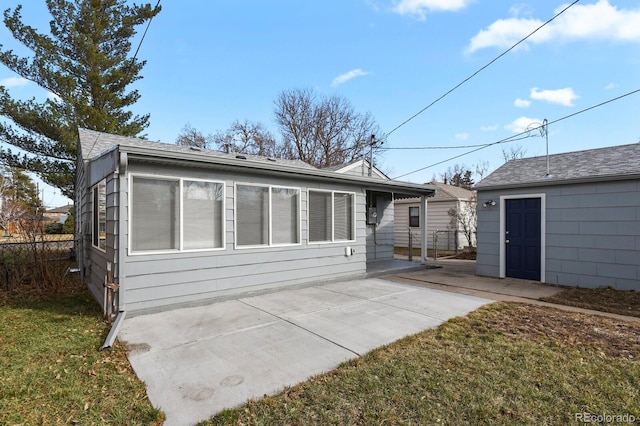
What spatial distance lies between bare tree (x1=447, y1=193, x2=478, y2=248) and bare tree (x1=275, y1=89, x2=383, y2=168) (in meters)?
8.74

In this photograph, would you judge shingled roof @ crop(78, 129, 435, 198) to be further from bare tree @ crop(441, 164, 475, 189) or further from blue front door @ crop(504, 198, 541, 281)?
bare tree @ crop(441, 164, 475, 189)

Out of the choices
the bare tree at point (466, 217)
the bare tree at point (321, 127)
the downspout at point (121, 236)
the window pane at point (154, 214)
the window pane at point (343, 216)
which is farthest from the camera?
the bare tree at point (321, 127)

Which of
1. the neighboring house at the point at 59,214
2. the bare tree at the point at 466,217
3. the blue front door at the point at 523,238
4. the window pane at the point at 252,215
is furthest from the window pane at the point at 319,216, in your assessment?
the neighboring house at the point at 59,214

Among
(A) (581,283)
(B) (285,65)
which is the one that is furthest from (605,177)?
(B) (285,65)

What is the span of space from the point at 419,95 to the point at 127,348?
11765mm

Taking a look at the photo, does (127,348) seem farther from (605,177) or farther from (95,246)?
(605,177)

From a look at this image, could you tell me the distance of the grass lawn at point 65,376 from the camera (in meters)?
2.37

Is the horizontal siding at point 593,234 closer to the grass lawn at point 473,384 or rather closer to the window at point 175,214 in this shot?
the grass lawn at point 473,384

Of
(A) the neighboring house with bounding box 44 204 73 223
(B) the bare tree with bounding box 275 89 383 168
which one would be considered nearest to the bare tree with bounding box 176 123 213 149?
(B) the bare tree with bounding box 275 89 383 168

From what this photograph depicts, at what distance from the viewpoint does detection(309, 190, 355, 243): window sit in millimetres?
6977

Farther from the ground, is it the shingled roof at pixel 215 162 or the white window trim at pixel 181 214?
the shingled roof at pixel 215 162

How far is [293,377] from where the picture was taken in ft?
9.59

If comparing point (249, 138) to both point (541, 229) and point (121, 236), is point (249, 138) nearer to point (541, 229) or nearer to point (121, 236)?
point (541, 229)

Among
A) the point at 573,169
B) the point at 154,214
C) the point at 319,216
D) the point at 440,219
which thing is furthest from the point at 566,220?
the point at 440,219
